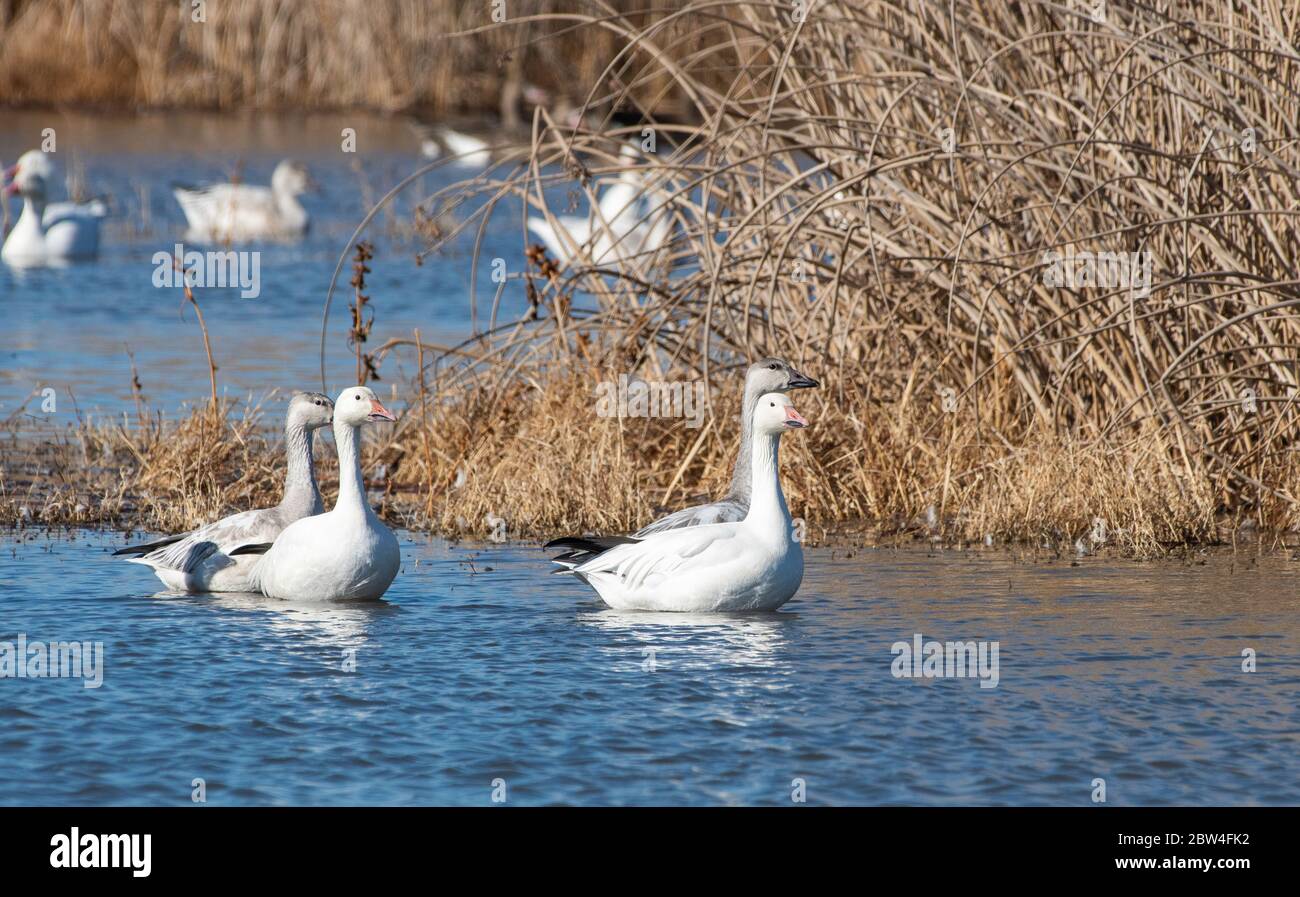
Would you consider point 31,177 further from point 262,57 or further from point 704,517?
point 704,517

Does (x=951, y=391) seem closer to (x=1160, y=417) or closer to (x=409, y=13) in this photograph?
(x=1160, y=417)

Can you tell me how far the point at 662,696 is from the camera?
714 centimetres

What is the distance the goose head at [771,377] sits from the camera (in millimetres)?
9133

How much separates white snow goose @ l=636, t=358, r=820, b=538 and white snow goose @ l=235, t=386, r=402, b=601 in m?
1.11

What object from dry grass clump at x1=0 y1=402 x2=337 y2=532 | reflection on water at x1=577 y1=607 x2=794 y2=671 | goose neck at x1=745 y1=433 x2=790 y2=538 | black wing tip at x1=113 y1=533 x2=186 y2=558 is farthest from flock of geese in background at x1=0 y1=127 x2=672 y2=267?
reflection on water at x1=577 y1=607 x2=794 y2=671

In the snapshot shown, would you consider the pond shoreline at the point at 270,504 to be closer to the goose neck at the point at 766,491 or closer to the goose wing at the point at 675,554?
the goose neck at the point at 766,491

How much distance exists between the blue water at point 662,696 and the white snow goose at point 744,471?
1.56 feet

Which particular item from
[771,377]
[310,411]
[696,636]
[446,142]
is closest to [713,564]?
[696,636]

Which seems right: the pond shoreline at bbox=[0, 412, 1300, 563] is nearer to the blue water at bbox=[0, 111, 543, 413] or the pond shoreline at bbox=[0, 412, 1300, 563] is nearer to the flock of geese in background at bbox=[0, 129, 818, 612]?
the blue water at bbox=[0, 111, 543, 413]

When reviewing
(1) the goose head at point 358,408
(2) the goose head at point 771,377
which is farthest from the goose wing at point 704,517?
(1) the goose head at point 358,408

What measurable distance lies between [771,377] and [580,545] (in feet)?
4.29

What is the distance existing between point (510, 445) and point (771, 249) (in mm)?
1890

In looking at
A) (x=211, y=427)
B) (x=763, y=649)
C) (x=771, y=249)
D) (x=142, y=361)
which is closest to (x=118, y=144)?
(x=142, y=361)

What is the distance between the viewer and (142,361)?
16.5 metres
